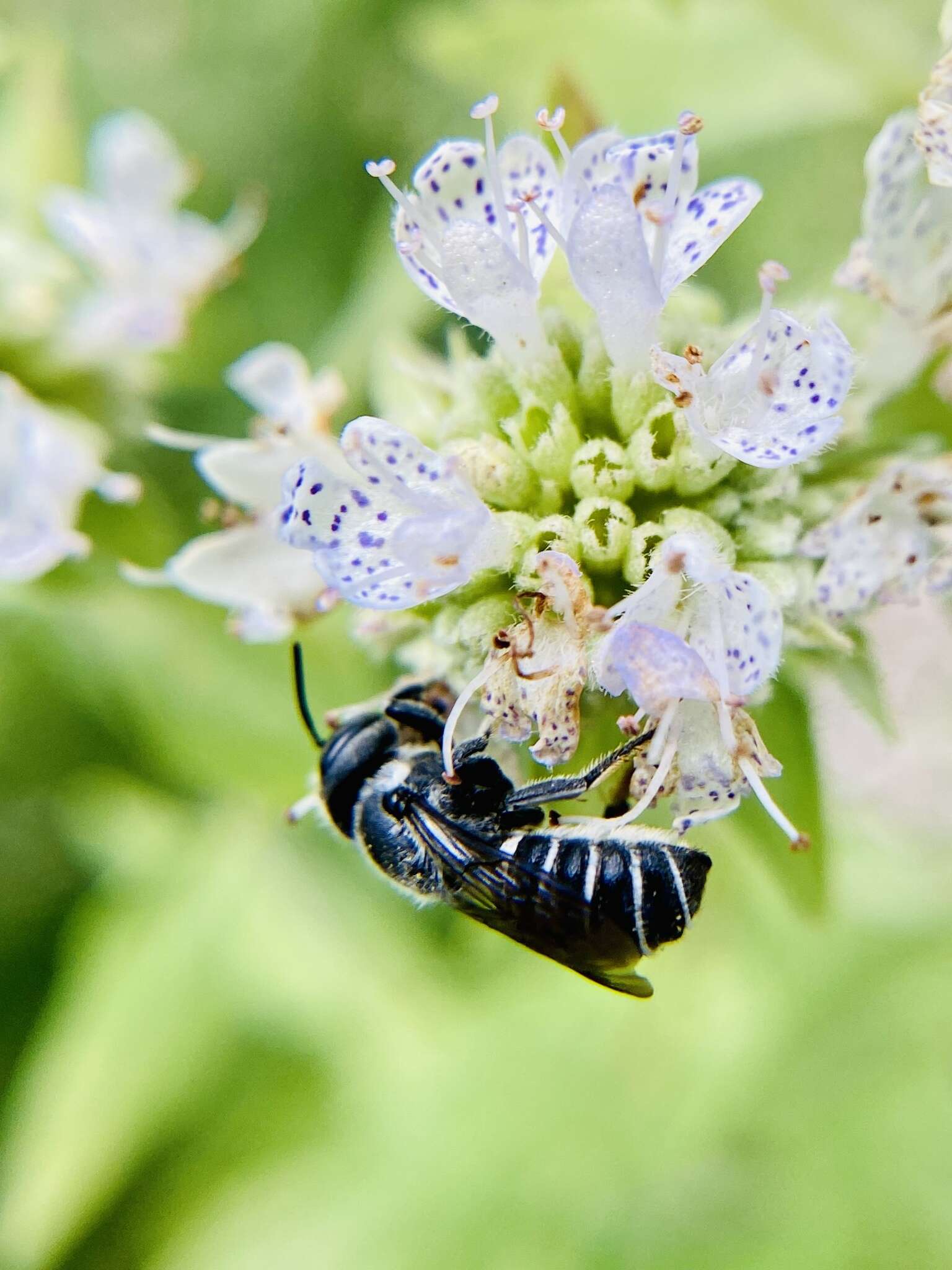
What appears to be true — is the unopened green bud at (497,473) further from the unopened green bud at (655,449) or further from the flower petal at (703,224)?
the flower petal at (703,224)

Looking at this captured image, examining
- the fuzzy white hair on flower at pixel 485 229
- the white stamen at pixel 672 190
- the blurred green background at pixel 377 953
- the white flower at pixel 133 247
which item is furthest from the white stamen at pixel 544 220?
the white flower at pixel 133 247

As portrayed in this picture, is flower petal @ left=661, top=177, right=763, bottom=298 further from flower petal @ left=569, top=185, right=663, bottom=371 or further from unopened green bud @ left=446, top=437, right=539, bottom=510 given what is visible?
unopened green bud @ left=446, top=437, right=539, bottom=510

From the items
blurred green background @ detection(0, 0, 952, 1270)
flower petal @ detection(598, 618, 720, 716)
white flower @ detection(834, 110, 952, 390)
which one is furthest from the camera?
blurred green background @ detection(0, 0, 952, 1270)

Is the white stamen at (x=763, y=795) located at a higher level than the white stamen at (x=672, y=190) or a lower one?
lower

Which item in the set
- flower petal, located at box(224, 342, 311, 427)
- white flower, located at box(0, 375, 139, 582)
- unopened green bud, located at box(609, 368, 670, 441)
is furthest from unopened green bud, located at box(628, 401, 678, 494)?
white flower, located at box(0, 375, 139, 582)

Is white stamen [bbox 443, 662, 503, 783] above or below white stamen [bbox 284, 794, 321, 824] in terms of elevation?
above
